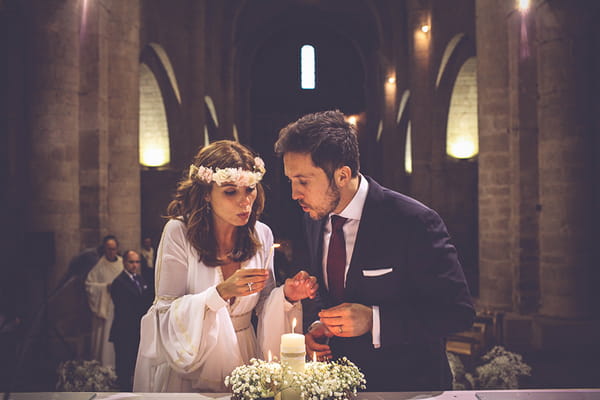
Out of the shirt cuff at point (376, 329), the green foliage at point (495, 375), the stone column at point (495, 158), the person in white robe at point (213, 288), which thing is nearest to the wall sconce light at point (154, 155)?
the stone column at point (495, 158)

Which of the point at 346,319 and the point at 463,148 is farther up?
the point at 463,148

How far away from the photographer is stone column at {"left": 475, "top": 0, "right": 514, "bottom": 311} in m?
8.05

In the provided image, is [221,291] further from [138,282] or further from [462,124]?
[462,124]

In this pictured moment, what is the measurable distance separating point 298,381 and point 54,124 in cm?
637

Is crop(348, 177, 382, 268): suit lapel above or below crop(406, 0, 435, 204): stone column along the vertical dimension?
below

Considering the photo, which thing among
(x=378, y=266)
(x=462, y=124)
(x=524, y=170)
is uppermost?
(x=462, y=124)

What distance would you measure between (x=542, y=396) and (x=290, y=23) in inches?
1096

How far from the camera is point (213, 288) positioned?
226 cm

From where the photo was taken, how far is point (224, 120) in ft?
67.2

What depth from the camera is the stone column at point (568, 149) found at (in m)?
6.87

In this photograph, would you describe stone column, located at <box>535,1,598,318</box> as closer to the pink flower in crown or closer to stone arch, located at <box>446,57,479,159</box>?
the pink flower in crown

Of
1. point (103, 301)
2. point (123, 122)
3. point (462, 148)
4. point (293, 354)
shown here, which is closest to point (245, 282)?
point (293, 354)

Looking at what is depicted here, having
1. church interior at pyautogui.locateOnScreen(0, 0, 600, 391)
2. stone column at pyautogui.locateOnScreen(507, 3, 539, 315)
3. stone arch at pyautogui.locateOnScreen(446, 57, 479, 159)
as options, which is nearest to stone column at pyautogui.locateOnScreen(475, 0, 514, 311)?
church interior at pyautogui.locateOnScreen(0, 0, 600, 391)

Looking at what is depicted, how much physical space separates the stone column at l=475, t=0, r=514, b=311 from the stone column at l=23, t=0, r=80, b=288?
594cm
